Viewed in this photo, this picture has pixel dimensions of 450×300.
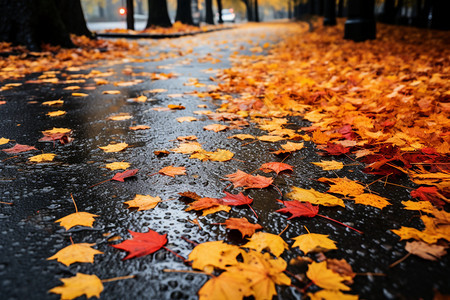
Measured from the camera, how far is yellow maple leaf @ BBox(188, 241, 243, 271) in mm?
1025

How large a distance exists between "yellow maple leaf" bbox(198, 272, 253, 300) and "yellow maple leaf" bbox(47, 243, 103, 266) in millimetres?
409

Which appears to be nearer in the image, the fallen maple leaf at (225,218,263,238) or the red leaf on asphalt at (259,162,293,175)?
the fallen maple leaf at (225,218,263,238)

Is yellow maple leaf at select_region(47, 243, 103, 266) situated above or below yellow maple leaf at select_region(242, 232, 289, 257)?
above

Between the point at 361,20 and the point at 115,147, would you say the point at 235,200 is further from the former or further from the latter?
the point at 361,20

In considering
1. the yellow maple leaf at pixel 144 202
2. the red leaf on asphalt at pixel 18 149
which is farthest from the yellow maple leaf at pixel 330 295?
the red leaf on asphalt at pixel 18 149

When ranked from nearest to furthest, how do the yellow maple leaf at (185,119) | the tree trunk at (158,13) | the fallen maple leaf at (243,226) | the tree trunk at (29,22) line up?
the fallen maple leaf at (243,226)
the yellow maple leaf at (185,119)
the tree trunk at (29,22)
the tree trunk at (158,13)

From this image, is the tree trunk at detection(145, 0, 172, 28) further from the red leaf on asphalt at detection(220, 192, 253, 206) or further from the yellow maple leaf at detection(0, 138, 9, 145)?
the red leaf on asphalt at detection(220, 192, 253, 206)

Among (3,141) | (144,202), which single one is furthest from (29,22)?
(144,202)

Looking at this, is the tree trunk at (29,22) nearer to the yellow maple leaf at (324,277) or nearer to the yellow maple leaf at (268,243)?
the yellow maple leaf at (268,243)

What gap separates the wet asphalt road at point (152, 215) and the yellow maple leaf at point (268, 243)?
33 mm

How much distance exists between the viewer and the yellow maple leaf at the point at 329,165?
5.65ft

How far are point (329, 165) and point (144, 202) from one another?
1.02 meters

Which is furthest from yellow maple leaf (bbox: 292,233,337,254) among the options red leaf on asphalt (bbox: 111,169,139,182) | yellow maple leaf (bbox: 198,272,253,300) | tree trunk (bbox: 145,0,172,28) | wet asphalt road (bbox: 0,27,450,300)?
tree trunk (bbox: 145,0,172,28)

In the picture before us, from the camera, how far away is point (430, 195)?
55.0 inches
